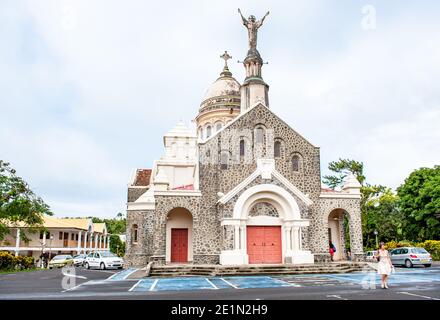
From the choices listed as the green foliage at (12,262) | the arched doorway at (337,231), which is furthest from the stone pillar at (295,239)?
the green foliage at (12,262)

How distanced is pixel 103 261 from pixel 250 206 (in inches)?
490

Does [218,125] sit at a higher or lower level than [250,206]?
higher

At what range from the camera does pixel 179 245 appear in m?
27.5

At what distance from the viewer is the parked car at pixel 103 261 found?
30.3 metres

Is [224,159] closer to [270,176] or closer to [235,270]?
[270,176]

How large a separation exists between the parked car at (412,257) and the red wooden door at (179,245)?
15.2 m

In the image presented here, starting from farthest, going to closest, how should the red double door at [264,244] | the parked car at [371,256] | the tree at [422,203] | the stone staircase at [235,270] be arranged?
the tree at [422,203] < the parked car at [371,256] < the red double door at [264,244] < the stone staircase at [235,270]

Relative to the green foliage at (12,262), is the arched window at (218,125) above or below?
above

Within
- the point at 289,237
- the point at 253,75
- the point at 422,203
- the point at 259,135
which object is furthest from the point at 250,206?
the point at 422,203

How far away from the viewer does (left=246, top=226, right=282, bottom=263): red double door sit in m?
25.7

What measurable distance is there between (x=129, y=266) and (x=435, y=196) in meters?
29.3

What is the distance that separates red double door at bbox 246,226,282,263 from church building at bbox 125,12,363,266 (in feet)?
0.20

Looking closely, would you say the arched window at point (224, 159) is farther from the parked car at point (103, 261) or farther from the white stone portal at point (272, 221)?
the parked car at point (103, 261)
